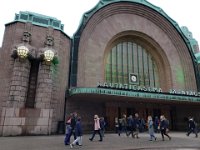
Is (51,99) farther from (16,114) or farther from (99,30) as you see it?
(99,30)

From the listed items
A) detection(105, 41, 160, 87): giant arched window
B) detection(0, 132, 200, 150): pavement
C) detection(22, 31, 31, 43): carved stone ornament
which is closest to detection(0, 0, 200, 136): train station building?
detection(105, 41, 160, 87): giant arched window

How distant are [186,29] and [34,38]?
267 feet

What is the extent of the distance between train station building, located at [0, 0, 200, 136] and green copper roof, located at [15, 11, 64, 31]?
2cm

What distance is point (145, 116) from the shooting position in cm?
2525

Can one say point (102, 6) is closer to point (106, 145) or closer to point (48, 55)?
point (48, 55)

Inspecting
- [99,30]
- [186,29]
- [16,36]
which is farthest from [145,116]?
[186,29]

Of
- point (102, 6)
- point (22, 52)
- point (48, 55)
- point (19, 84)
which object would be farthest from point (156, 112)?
point (22, 52)

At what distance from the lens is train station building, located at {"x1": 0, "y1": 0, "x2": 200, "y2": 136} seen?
17.8 m

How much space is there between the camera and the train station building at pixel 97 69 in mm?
17812

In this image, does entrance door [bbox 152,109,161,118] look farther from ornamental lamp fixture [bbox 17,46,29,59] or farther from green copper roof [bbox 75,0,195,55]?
ornamental lamp fixture [bbox 17,46,29,59]

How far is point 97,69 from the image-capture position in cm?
2289

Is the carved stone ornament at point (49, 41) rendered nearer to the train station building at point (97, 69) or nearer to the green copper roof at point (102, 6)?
the train station building at point (97, 69)

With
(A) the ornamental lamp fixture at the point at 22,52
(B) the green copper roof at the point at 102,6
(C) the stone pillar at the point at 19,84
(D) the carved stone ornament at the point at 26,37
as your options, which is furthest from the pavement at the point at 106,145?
(B) the green copper roof at the point at 102,6

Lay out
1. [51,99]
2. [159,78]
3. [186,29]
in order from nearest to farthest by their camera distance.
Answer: [51,99] < [159,78] < [186,29]
